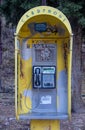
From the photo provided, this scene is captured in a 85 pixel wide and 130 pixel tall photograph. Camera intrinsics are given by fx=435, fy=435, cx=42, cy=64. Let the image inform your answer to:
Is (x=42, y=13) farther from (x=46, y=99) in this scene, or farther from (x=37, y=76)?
(x=46, y=99)

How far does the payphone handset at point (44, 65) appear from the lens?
24.2 feet

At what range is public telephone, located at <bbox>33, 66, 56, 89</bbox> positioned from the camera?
7367 mm

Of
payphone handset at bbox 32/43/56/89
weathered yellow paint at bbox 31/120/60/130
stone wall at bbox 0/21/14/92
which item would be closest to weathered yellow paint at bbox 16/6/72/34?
payphone handset at bbox 32/43/56/89

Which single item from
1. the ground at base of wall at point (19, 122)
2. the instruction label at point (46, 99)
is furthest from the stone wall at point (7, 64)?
the instruction label at point (46, 99)

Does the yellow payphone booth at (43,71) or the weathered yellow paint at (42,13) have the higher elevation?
the weathered yellow paint at (42,13)

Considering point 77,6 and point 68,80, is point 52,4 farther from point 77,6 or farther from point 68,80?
point 68,80

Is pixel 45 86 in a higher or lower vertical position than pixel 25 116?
higher

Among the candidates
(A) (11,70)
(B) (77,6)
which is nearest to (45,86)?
(B) (77,6)

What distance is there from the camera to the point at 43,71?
7.38m

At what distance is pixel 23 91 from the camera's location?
24.6 feet

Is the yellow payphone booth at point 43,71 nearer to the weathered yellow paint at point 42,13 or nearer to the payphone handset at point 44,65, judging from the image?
the payphone handset at point 44,65

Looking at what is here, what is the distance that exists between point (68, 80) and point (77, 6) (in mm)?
2345

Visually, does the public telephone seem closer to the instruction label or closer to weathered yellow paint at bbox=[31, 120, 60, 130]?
the instruction label

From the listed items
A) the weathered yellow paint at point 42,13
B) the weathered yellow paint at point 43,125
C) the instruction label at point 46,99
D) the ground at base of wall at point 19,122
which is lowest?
the ground at base of wall at point 19,122
